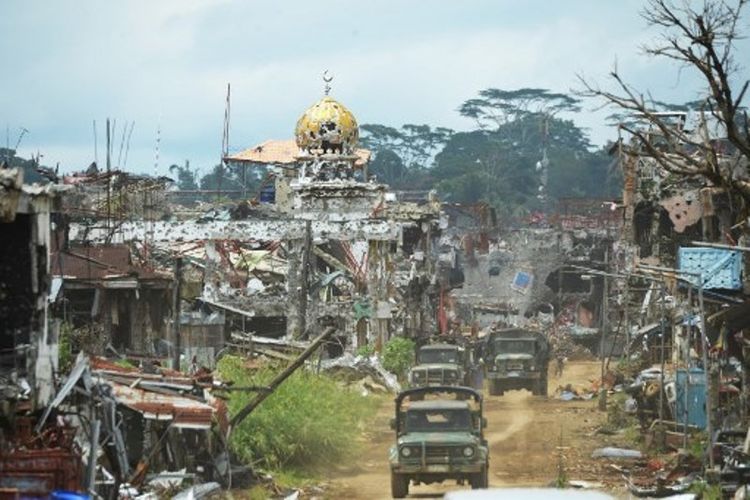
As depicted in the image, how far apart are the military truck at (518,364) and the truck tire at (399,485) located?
2373cm

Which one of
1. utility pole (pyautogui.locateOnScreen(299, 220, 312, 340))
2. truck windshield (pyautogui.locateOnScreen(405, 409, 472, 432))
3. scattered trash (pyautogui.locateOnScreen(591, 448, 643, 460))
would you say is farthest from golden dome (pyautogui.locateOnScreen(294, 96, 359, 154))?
truck windshield (pyautogui.locateOnScreen(405, 409, 472, 432))

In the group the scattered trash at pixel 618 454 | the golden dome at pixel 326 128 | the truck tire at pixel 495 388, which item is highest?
the golden dome at pixel 326 128

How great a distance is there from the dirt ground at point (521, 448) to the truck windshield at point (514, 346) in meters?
1.49

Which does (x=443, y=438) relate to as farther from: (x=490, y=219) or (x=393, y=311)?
(x=490, y=219)

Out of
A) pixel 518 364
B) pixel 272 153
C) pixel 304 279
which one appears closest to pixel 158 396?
pixel 304 279

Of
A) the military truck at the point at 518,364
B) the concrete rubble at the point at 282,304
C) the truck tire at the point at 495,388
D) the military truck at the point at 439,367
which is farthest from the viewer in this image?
the truck tire at the point at 495,388

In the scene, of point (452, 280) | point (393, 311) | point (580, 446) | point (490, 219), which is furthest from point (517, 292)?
point (580, 446)

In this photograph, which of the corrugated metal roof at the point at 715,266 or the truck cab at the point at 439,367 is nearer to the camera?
the corrugated metal roof at the point at 715,266

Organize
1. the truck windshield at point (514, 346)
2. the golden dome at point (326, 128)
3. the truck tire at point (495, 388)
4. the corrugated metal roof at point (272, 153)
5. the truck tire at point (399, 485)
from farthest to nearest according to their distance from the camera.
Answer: the corrugated metal roof at point (272, 153) < the golden dome at point (326, 128) < the truck windshield at point (514, 346) < the truck tire at point (495, 388) < the truck tire at point (399, 485)

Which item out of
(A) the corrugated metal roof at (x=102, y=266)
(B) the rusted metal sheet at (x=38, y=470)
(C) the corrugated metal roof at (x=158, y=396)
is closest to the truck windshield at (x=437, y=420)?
(C) the corrugated metal roof at (x=158, y=396)

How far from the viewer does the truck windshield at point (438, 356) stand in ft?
145

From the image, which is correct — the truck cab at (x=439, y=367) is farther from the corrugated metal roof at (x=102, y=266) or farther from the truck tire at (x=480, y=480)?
the truck tire at (x=480, y=480)

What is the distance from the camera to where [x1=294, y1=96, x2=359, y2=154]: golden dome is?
53969 mm

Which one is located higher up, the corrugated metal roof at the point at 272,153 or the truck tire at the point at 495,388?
the corrugated metal roof at the point at 272,153
